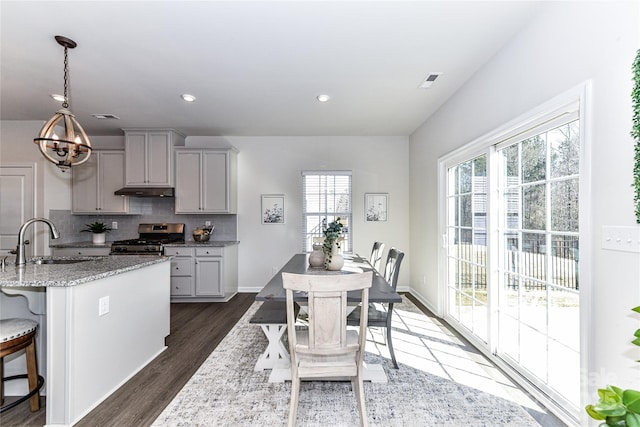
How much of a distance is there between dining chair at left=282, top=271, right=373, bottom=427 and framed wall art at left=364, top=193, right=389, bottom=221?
11.4ft

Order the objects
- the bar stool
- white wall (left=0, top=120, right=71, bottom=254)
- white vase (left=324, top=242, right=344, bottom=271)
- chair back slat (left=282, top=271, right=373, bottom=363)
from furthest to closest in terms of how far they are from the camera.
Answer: white wall (left=0, top=120, right=71, bottom=254), white vase (left=324, top=242, right=344, bottom=271), the bar stool, chair back slat (left=282, top=271, right=373, bottom=363)

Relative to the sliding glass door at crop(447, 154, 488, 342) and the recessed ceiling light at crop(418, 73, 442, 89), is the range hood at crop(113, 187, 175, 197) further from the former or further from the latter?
the sliding glass door at crop(447, 154, 488, 342)

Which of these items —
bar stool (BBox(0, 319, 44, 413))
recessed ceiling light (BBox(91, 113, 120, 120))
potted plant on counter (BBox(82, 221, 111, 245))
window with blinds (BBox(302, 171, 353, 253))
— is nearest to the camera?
bar stool (BBox(0, 319, 44, 413))

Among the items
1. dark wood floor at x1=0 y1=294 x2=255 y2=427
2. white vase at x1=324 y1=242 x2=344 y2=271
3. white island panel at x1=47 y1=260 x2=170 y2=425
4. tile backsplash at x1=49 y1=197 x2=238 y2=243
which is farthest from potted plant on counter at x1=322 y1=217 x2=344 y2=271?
tile backsplash at x1=49 y1=197 x2=238 y2=243

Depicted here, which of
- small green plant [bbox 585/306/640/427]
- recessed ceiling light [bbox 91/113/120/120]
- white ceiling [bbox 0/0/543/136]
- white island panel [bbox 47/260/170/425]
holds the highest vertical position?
white ceiling [bbox 0/0/543/136]

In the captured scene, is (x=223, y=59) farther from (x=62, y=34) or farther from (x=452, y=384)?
(x=452, y=384)

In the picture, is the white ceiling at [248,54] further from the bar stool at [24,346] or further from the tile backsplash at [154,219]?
the bar stool at [24,346]

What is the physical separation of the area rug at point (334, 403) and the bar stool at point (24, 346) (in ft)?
2.88

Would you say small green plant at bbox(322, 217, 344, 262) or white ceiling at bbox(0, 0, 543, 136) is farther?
small green plant at bbox(322, 217, 344, 262)

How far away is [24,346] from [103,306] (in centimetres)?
45

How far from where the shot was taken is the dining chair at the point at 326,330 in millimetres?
1655

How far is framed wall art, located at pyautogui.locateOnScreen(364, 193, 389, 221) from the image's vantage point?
5133 mm

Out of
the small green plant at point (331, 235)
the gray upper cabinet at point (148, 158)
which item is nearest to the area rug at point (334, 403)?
the small green plant at point (331, 235)

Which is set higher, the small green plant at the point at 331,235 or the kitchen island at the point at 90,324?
the small green plant at the point at 331,235
